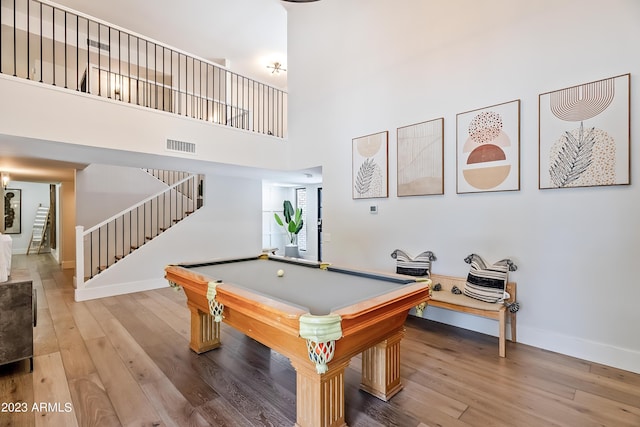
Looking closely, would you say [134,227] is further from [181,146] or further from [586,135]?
[586,135]

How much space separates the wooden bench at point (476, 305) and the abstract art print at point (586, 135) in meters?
1.21

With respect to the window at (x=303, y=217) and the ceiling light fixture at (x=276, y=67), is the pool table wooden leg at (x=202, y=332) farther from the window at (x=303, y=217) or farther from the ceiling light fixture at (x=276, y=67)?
the ceiling light fixture at (x=276, y=67)

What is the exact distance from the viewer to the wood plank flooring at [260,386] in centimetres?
194

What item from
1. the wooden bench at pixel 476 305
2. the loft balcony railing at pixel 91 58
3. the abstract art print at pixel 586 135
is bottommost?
the wooden bench at pixel 476 305

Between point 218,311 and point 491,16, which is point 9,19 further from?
point 491,16

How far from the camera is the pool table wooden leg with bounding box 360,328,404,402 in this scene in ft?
7.00

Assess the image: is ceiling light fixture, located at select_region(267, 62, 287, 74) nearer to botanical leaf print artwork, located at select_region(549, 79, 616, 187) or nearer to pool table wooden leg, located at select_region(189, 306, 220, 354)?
botanical leaf print artwork, located at select_region(549, 79, 616, 187)

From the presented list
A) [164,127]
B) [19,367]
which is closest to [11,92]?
[164,127]

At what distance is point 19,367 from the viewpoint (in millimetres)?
2590

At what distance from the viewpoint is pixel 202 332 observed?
2867 mm

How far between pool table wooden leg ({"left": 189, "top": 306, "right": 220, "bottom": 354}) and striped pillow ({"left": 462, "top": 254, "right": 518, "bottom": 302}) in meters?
2.68

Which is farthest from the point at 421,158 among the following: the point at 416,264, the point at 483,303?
the point at 483,303

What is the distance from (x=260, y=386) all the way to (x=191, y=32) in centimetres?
725

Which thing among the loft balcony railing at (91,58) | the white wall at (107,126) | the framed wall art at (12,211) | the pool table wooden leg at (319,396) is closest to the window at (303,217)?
the loft balcony railing at (91,58)
